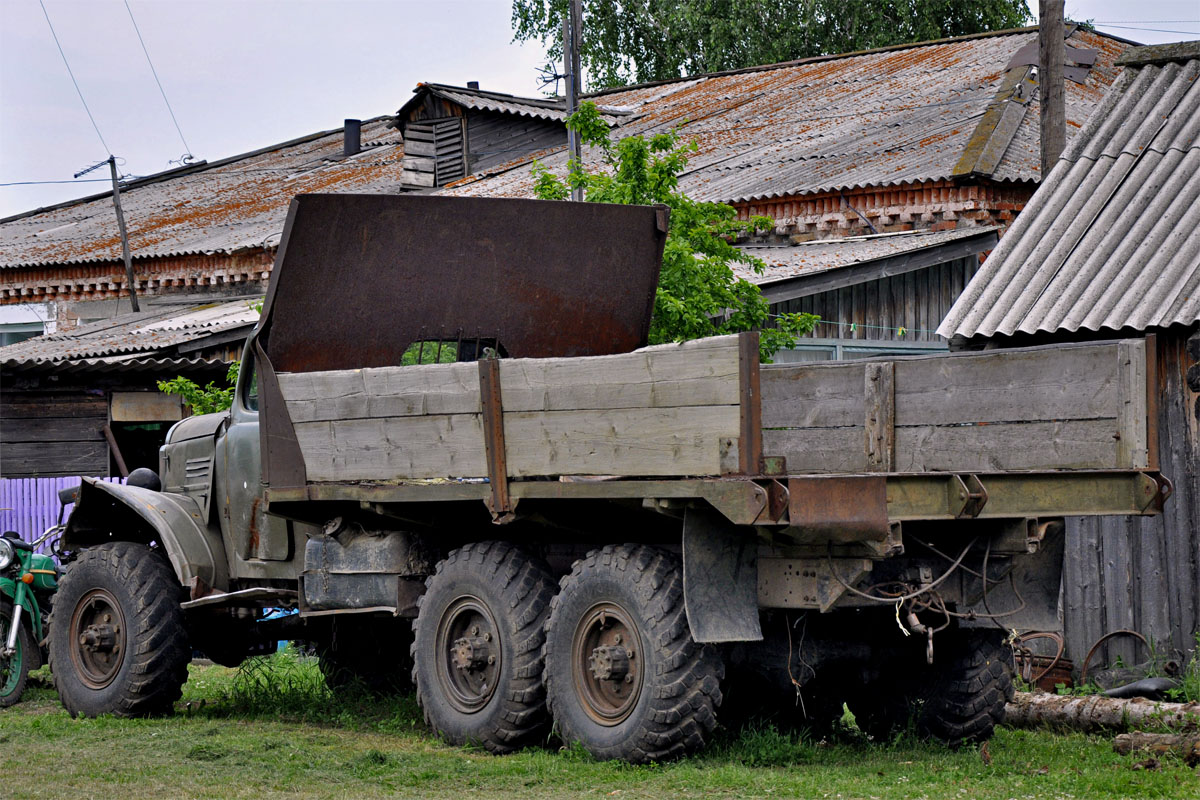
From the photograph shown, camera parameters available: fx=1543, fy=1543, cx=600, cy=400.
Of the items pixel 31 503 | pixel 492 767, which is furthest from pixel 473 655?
pixel 31 503

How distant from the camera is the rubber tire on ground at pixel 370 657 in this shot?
33.1 ft

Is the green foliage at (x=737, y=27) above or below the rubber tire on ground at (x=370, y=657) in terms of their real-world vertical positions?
above

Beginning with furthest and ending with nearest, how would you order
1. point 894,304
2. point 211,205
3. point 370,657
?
point 211,205 → point 894,304 → point 370,657

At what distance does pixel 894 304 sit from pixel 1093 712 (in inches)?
283

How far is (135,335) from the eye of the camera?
1895 cm

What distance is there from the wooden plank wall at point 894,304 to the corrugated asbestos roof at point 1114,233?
3213mm

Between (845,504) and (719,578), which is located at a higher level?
(845,504)

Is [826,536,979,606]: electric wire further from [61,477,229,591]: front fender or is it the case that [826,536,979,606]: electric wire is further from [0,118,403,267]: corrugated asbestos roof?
[0,118,403,267]: corrugated asbestos roof

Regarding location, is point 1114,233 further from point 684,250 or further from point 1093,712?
point 1093,712

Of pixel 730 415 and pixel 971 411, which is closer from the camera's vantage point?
pixel 730 415

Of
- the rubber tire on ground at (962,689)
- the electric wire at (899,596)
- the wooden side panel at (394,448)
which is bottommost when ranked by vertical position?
the rubber tire on ground at (962,689)

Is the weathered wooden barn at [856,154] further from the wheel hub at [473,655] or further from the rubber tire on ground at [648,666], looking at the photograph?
the rubber tire on ground at [648,666]

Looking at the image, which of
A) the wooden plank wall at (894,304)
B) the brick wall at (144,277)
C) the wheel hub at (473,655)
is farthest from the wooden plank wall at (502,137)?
the wheel hub at (473,655)

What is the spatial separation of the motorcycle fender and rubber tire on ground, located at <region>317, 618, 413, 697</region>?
79.7 inches
